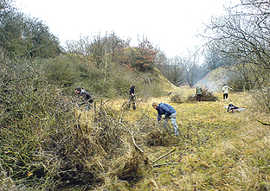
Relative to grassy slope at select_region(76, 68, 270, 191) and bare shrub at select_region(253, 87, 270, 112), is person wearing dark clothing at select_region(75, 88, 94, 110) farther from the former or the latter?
bare shrub at select_region(253, 87, 270, 112)

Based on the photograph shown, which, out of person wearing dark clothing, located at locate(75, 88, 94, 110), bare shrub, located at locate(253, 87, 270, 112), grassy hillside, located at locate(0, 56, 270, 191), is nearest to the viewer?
grassy hillside, located at locate(0, 56, 270, 191)

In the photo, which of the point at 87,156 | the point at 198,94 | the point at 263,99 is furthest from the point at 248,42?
the point at 198,94

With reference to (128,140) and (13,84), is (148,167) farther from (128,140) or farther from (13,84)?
(13,84)

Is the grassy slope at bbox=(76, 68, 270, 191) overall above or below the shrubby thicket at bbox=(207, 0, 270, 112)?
below

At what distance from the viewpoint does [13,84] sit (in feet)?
11.8

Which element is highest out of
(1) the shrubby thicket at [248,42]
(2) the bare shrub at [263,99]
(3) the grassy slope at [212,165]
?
(1) the shrubby thicket at [248,42]

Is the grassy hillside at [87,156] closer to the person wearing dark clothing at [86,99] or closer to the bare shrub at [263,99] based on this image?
the person wearing dark clothing at [86,99]

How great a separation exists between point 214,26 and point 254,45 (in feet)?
4.74

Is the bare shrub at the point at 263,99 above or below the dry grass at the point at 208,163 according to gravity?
above

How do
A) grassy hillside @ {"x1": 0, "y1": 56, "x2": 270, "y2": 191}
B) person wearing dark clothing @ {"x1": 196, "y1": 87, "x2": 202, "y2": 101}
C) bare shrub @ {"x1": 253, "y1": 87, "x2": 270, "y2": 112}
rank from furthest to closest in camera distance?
person wearing dark clothing @ {"x1": 196, "y1": 87, "x2": 202, "y2": 101}, bare shrub @ {"x1": 253, "y1": 87, "x2": 270, "y2": 112}, grassy hillside @ {"x1": 0, "y1": 56, "x2": 270, "y2": 191}

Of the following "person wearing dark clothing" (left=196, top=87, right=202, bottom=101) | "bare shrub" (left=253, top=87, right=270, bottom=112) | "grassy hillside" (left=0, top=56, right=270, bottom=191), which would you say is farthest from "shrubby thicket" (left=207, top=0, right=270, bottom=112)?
"person wearing dark clothing" (left=196, top=87, right=202, bottom=101)

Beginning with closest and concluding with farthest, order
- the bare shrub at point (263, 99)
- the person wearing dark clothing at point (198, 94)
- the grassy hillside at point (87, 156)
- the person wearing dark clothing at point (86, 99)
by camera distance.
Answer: the grassy hillside at point (87, 156)
the person wearing dark clothing at point (86, 99)
the bare shrub at point (263, 99)
the person wearing dark clothing at point (198, 94)

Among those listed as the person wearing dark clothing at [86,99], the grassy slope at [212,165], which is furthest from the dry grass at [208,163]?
the person wearing dark clothing at [86,99]

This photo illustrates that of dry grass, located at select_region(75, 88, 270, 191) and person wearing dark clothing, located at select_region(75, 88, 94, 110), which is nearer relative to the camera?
dry grass, located at select_region(75, 88, 270, 191)
